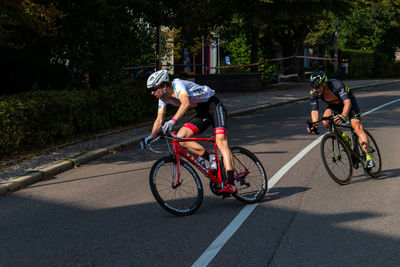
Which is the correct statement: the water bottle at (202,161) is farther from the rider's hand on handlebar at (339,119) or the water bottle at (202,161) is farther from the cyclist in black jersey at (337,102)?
the rider's hand on handlebar at (339,119)

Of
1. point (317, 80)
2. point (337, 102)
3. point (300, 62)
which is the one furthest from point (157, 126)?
point (300, 62)

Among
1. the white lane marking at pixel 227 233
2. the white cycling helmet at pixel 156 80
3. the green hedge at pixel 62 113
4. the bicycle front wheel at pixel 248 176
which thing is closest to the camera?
the white lane marking at pixel 227 233

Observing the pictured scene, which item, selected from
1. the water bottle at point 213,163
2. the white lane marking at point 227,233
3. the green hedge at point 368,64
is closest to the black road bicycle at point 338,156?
the white lane marking at point 227,233

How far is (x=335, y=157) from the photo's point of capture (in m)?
7.82

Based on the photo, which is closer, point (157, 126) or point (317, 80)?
point (157, 126)

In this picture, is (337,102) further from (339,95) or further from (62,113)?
(62,113)

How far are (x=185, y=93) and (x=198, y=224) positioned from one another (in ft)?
4.92

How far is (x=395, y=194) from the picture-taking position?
7.12 metres

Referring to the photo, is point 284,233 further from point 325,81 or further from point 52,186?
point 52,186

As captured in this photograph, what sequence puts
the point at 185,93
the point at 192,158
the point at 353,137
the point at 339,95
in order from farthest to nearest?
the point at 353,137
the point at 339,95
the point at 192,158
the point at 185,93

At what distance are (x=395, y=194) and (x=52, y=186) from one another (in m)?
5.07

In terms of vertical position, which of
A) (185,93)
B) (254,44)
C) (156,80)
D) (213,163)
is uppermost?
(254,44)

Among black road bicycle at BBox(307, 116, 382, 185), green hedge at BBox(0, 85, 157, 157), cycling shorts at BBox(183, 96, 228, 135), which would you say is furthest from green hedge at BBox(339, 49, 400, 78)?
cycling shorts at BBox(183, 96, 228, 135)

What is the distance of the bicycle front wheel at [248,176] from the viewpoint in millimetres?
6855
